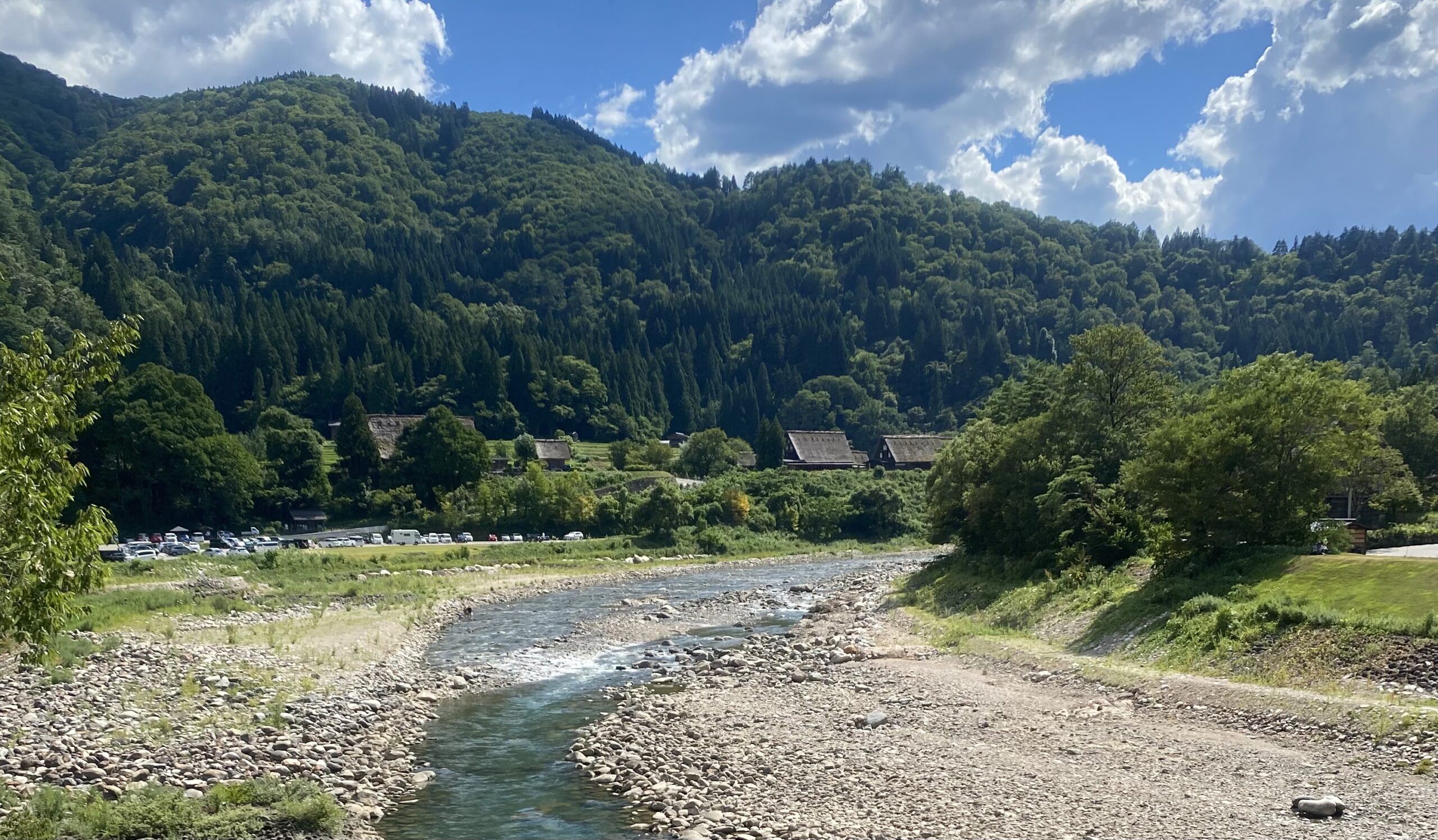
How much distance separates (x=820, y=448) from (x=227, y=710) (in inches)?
4173

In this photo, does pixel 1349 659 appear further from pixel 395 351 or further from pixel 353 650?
pixel 395 351

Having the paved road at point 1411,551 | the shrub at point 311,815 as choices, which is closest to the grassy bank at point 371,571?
the shrub at point 311,815

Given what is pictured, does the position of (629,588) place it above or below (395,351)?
below

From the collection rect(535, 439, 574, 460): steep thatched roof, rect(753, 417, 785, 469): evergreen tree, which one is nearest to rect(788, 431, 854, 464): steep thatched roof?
rect(753, 417, 785, 469): evergreen tree

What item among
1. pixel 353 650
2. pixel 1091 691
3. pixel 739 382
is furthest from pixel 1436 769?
pixel 739 382

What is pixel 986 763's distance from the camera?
58.7 feet

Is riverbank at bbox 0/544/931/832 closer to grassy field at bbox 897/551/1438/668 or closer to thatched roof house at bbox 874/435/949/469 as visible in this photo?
grassy field at bbox 897/551/1438/668

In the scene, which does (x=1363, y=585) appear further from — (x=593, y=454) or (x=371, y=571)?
(x=593, y=454)

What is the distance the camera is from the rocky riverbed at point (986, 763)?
14.6m

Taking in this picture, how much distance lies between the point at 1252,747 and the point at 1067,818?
5.19 metres

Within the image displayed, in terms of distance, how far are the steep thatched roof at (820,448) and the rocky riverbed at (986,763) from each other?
95.4m

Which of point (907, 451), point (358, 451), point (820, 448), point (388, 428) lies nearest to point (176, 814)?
point (358, 451)

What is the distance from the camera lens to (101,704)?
20766mm

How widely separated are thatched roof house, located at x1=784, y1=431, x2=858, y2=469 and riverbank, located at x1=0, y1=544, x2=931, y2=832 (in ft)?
288
